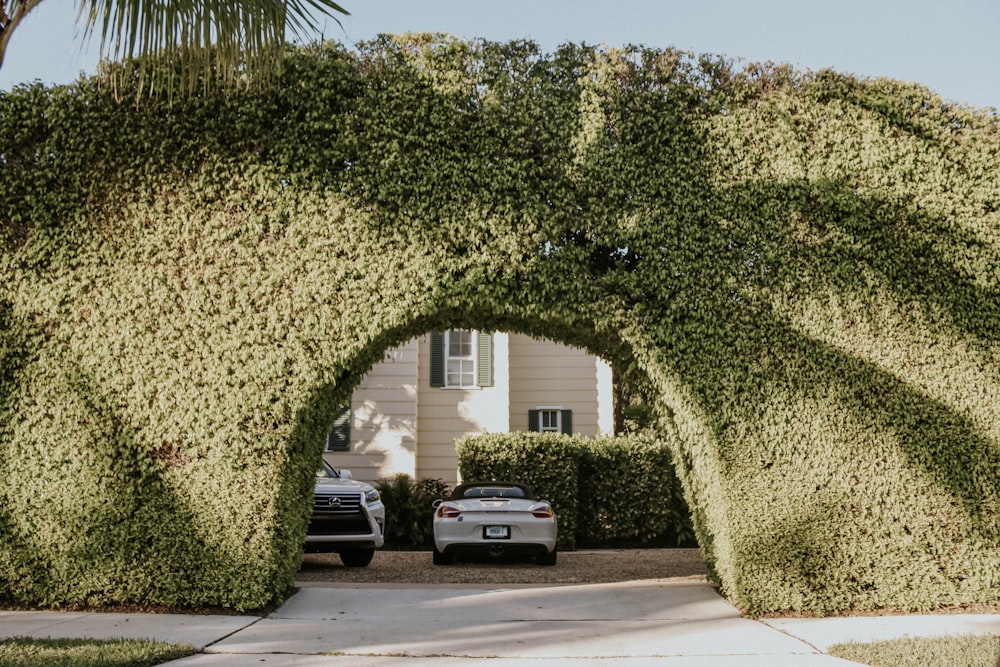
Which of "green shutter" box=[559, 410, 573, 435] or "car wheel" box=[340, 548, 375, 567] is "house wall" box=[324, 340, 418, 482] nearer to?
"green shutter" box=[559, 410, 573, 435]

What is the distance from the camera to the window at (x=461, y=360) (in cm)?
1934

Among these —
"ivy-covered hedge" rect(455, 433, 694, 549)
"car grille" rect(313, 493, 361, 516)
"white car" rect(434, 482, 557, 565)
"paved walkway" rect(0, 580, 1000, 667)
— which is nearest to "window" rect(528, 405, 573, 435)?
"ivy-covered hedge" rect(455, 433, 694, 549)

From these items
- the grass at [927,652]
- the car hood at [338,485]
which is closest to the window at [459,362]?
the car hood at [338,485]

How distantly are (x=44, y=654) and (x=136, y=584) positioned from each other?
2.19 metres

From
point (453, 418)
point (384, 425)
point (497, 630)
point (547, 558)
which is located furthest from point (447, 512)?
point (453, 418)

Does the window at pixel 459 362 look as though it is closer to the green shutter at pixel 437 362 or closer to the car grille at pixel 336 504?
the green shutter at pixel 437 362

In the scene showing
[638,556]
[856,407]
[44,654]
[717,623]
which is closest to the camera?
[44,654]

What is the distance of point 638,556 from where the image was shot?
14.5 m

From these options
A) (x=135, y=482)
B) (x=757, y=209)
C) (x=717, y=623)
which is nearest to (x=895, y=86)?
(x=757, y=209)

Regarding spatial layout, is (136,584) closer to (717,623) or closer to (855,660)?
(717,623)

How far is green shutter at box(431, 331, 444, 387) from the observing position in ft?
64.0

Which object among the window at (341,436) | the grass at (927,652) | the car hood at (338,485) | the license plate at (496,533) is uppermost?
the window at (341,436)

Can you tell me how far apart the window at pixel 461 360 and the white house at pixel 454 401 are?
0.08 feet

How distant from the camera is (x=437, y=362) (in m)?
19.5
